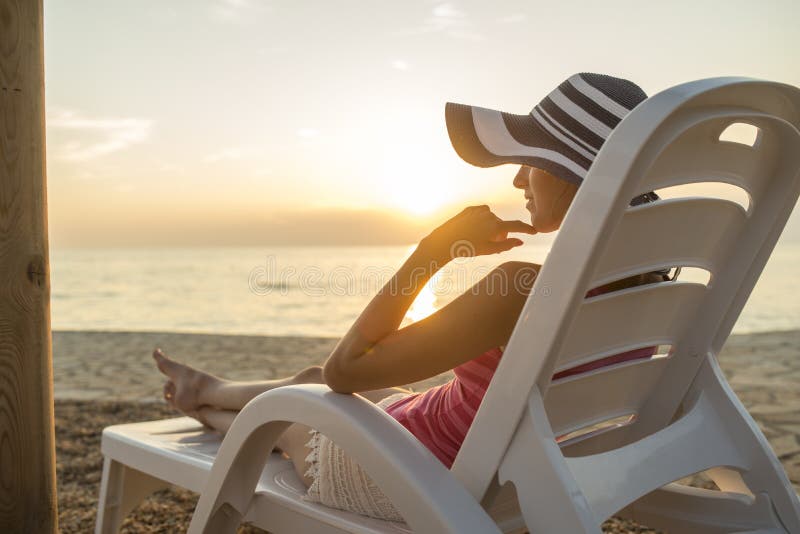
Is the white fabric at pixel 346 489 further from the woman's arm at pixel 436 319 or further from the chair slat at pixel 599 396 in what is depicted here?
the chair slat at pixel 599 396

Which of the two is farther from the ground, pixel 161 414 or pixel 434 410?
pixel 434 410

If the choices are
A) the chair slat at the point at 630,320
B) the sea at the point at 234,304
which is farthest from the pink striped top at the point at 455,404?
the sea at the point at 234,304

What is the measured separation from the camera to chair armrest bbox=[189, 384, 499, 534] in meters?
1.21

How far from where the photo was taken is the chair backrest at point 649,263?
1.08 meters

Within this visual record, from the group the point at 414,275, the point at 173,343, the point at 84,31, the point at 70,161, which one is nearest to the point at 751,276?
the point at 414,275

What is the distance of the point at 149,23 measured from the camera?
990 cm

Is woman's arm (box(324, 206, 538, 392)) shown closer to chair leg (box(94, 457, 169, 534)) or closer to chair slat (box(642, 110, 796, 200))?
chair slat (box(642, 110, 796, 200))

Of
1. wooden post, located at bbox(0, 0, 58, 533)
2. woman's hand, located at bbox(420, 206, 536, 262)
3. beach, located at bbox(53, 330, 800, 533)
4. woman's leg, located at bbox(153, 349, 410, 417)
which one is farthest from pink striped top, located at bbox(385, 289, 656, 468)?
beach, located at bbox(53, 330, 800, 533)

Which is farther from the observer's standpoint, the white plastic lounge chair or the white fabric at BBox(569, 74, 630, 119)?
the white fabric at BBox(569, 74, 630, 119)

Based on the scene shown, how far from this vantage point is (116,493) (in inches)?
95.2

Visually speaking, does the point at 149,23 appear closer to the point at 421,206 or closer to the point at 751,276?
the point at 421,206

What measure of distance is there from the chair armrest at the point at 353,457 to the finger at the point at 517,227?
1.46ft

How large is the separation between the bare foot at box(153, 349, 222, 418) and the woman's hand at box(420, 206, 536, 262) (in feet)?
4.65

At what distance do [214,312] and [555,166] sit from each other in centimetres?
1600
